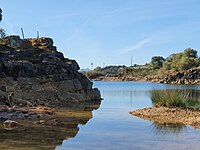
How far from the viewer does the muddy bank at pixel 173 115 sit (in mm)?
24744

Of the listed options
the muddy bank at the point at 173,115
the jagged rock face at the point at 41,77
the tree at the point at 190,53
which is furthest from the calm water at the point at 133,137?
the tree at the point at 190,53

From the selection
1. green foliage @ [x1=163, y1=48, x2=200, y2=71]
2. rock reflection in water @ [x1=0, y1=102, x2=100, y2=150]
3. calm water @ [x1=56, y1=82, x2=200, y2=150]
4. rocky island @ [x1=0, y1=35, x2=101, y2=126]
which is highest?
green foliage @ [x1=163, y1=48, x2=200, y2=71]

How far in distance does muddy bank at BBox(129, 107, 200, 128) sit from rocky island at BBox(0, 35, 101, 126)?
10781 mm

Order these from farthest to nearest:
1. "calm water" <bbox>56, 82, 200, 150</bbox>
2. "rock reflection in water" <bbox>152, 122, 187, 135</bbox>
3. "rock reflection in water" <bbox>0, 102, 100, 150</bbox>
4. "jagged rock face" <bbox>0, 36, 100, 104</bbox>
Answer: "jagged rock face" <bbox>0, 36, 100, 104</bbox> < "rock reflection in water" <bbox>152, 122, 187, 135</bbox> < "calm water" <bbox>56, 82, 200, 150</bbox> < "rock reflection in water" <bbox>0, 102, 100, 150</bbox>

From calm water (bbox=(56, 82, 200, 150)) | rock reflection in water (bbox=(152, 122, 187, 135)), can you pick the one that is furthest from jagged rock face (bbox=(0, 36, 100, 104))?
rock reflection in water (bbox=(152, 122, 187, 135))

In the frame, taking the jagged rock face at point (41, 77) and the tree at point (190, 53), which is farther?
the tree at point (190, 53)

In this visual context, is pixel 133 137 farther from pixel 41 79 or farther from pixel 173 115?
pixel 41 79

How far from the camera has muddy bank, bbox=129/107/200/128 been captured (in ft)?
81.2

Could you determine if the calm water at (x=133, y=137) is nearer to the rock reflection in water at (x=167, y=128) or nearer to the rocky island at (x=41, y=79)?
the rock reflection in water at (x=167, y=128)

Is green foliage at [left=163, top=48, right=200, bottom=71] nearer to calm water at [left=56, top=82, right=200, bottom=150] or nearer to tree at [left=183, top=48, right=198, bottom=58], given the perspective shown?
tree at [left=183, top=48, right=198, bottom=58]

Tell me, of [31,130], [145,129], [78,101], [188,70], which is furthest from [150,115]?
[188,70]

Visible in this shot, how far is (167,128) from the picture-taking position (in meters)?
22.2

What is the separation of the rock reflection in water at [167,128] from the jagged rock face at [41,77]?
18786 millimetres

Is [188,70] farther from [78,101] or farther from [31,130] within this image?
[31,130]
